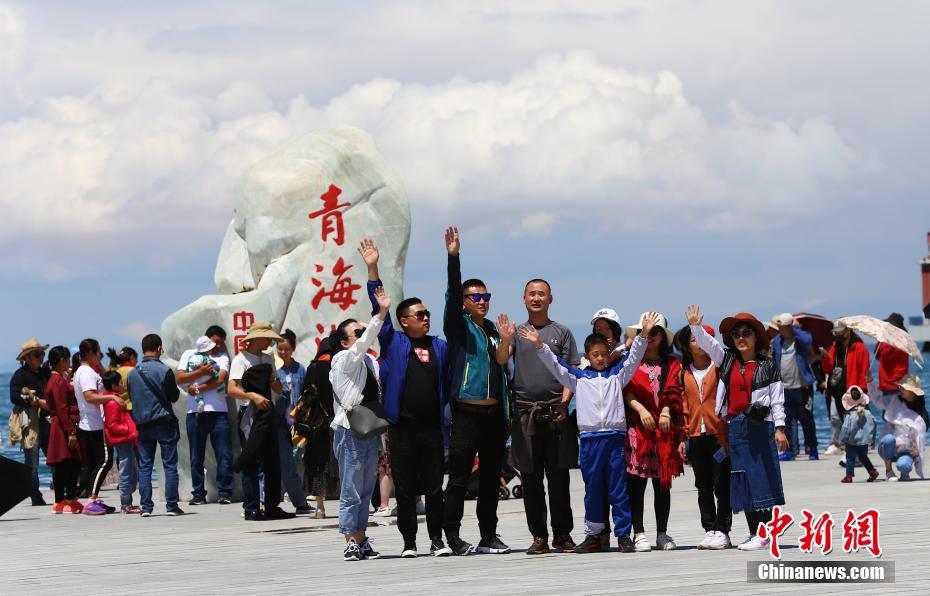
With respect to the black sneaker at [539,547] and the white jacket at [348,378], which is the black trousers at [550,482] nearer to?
the black sneaker at [539,547]

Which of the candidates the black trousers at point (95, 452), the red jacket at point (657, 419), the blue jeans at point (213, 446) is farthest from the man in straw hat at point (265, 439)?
the red jacket at point (657, 419)

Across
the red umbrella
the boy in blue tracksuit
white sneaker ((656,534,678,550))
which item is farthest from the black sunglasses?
the red umbrella

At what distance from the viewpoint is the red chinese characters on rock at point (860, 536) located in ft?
25.9

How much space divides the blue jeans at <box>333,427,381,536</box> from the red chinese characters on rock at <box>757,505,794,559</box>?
2510 mm

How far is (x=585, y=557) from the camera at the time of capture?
8.72 m

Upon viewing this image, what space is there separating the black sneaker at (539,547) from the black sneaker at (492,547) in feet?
0.62

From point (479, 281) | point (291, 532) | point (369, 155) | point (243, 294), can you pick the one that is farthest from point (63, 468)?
point (479, 281)

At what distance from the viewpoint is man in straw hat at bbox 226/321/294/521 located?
12.4m

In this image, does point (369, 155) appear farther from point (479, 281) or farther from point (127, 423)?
point (479, 281)

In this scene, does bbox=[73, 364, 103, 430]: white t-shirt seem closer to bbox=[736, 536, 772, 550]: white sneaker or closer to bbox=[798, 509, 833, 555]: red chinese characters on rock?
bbox=[736, 536, 772, 550]: white sneaker

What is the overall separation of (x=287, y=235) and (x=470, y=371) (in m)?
7.63

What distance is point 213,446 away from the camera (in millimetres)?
14242

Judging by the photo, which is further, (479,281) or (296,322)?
(296,322)

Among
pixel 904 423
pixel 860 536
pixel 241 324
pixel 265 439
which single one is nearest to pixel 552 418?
pixel 860 536
